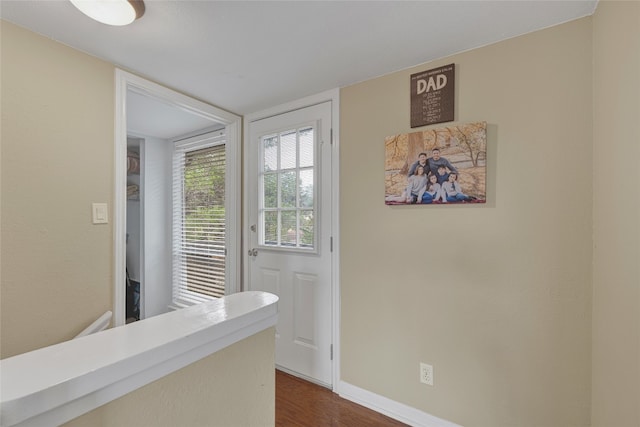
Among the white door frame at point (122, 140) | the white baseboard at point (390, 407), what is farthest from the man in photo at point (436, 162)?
the white door frame at point (122, 140)

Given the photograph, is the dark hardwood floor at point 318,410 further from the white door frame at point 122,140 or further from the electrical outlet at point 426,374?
the white door frame at point 122,140

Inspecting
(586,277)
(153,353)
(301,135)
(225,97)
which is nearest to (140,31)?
(225,97)

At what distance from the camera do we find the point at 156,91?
193 centimetres

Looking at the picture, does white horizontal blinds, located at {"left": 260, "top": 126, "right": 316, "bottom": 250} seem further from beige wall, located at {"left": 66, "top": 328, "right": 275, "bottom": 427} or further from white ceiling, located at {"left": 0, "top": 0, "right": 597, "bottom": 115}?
beige wall, located at {"left": 66, "top": 328, "right": 275, "bottom": 427}

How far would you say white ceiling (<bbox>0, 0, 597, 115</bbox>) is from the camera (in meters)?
1.26

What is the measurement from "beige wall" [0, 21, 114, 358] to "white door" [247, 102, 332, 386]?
1047 millimetres

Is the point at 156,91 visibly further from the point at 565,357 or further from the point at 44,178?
the point at 565,357

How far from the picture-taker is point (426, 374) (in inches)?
65.7

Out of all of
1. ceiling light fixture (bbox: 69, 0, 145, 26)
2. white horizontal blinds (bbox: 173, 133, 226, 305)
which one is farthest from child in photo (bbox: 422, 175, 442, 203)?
white horizontal blinds (bbox: 173, 133, 226, 305)

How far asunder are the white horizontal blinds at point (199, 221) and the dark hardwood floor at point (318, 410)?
1.32m

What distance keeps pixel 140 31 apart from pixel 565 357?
8.41 ft

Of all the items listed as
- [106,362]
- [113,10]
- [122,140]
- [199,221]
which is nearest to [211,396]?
[106,362]

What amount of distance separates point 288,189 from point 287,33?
3.61 feet

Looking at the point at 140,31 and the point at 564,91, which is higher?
the point at 140,31
